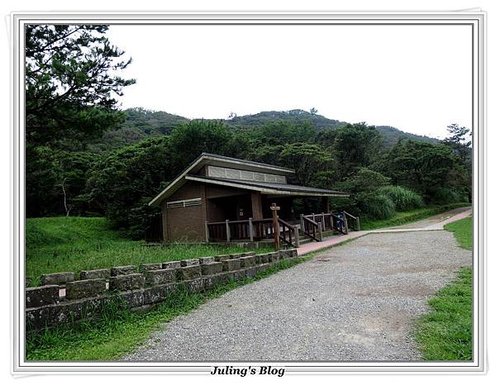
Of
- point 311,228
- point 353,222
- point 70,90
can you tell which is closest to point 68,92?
point 70,90

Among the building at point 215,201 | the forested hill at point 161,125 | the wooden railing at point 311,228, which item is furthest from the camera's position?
the forested hill at point 161,125

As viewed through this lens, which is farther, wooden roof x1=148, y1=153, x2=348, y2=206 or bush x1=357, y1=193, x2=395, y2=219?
bush x1=357, y1=193, x2=395, y2=219

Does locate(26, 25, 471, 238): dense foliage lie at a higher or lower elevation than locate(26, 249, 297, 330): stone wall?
higher

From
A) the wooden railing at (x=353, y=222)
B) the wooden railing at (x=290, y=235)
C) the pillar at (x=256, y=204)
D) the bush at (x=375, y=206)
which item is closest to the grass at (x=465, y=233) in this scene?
the wooden railing at (x=353, y=222)

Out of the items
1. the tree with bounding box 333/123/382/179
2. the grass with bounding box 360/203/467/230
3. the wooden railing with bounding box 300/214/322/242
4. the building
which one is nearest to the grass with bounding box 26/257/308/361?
the building

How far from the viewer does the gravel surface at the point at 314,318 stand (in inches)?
133

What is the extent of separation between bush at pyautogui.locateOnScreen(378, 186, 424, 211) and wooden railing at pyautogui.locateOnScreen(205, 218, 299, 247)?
11.4m

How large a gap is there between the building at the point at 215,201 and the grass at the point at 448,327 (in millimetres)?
7976

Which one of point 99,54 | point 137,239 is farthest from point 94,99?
point 137,239

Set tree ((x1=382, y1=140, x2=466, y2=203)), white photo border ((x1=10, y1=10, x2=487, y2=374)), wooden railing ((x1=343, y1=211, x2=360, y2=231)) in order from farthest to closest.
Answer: tree ((x1=382, y1=140, x2=466, y2=203)) → wooden railing ((x1=343, y1=211, x2=360, y2=231)) → white photo border ((x1=10, y1=10, x2=487, y2=374))

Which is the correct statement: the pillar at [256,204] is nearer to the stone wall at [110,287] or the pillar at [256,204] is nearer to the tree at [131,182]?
the stone wall at [110,287]

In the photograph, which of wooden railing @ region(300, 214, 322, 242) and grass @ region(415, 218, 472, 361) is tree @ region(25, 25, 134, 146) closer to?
grass @ region(415, 218, 472, 361)

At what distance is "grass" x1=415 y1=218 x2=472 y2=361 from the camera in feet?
10.3
